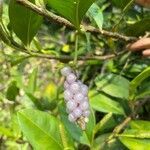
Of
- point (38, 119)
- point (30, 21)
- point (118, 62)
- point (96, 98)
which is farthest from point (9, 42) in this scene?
point (118, 62)

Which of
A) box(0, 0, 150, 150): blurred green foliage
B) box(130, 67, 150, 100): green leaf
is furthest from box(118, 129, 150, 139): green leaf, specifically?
box(130, 67, 150, 100): green leaf

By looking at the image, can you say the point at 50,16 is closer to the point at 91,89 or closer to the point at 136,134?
the point at 136,134

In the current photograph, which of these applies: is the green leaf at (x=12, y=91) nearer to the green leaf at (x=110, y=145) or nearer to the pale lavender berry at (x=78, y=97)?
the green leaf at (x=110, y=145)

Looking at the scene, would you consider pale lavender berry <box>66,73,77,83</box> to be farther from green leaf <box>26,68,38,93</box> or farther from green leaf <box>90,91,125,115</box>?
green leaf <box>26,68,38,93</box>

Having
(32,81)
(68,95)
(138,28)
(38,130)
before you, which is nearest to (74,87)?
(68,95)

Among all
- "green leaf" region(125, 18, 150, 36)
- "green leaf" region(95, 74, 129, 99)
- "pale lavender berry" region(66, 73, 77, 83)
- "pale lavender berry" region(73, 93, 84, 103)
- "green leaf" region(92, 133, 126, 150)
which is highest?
"green leaf" region(125, 18, 150, 36)

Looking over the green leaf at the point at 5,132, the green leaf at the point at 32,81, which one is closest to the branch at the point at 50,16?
the green leaf at the point at 5,132
